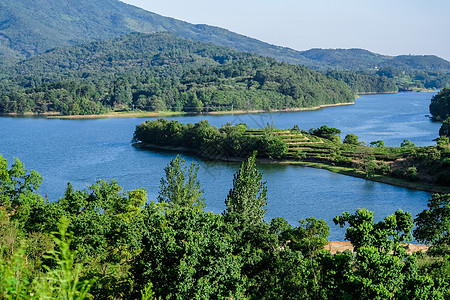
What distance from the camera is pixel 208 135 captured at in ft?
173

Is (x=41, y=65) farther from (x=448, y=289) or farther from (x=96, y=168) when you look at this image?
(x=448, y=289)

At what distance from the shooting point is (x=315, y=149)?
49062 mm

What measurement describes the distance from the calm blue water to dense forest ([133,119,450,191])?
7.93 ft

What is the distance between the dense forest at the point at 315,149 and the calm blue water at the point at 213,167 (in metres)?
2.42

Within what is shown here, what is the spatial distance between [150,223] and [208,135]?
37.6 m

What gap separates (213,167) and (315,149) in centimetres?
1167

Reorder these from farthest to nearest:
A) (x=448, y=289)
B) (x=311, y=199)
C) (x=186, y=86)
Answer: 1. (x=186, y=86)
2. (x=311, y=199)
3. (x=448, y=289)

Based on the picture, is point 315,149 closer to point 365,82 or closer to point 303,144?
point 303,144

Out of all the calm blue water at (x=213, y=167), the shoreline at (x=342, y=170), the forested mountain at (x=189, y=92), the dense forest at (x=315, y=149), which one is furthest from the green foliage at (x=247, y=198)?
the forested mountain at (x=189, y=92)

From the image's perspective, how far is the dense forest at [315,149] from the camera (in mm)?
39062

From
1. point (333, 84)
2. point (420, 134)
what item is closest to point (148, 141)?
point (420, 134)

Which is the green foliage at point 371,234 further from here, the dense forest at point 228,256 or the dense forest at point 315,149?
the dense forest at point 315,149

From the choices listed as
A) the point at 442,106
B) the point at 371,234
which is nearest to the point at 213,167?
the point at 371,234

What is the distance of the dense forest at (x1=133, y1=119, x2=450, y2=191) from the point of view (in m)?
39.1
